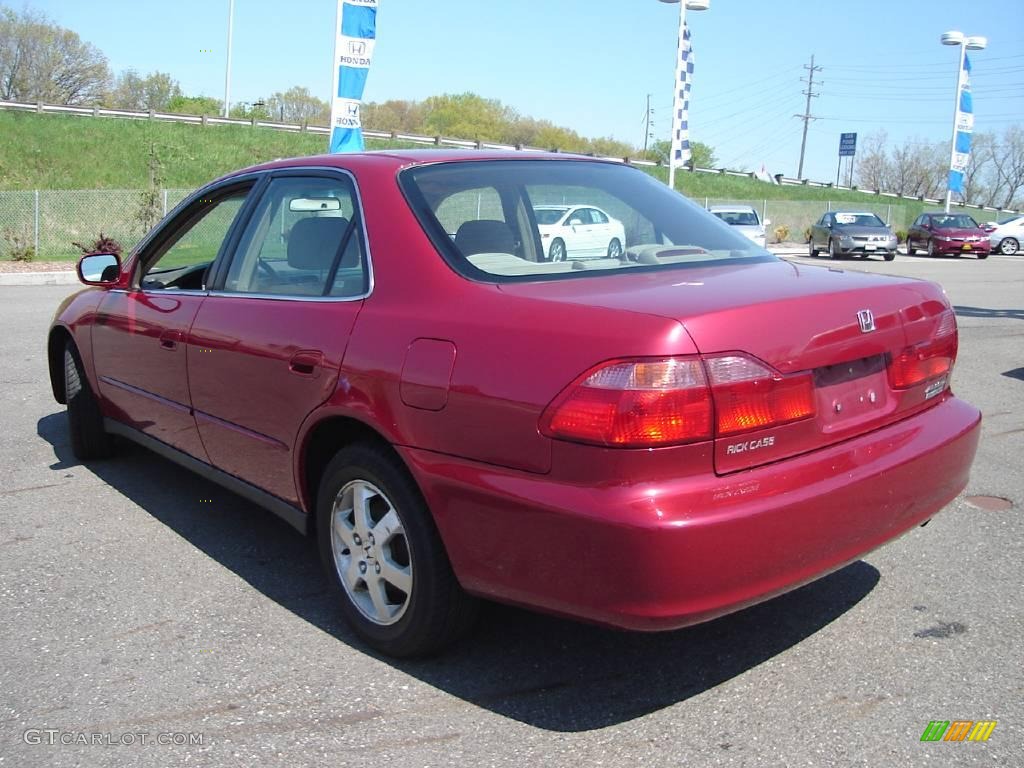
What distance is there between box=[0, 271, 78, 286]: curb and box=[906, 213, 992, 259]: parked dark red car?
2703 cm

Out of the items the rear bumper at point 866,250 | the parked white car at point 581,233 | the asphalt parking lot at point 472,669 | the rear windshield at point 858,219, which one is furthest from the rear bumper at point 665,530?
the rear windshield at point 858,219

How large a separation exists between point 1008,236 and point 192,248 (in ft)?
123

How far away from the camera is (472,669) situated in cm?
329

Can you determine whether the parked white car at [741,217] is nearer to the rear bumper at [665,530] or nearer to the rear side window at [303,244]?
the rear side window at [303,244]

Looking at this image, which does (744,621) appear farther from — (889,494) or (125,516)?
(125,516)

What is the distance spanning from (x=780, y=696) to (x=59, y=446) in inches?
185

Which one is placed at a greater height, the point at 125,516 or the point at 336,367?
the point at 336,367

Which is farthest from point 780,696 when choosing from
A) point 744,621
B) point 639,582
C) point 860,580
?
point 860,580

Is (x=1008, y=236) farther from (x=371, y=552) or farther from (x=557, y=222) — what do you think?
(x=371, y=552)

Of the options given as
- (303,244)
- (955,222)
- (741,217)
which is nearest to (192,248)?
(303,244)

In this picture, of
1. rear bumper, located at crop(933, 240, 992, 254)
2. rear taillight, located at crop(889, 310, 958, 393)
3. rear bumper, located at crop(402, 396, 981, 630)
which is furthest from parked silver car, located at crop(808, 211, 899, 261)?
rear bumper, located at crop(402, 396, 981, 630)

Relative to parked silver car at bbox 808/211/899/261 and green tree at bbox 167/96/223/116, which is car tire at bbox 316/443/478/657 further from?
green tree at bbox 167/96/223/116

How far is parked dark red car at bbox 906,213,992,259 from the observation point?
1305 inches

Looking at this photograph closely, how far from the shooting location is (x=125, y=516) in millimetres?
4828
